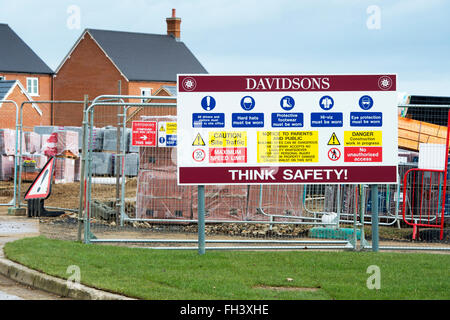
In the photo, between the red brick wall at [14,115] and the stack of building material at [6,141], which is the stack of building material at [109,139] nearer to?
the stack of building material at [6,141]

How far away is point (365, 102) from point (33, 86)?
61.2 meters

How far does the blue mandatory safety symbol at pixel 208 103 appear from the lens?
11.0 m

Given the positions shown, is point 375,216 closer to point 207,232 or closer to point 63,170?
point 207,232

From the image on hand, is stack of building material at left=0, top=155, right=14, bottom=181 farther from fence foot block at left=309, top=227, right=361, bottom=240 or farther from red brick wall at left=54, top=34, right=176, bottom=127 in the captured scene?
red brick wall at left=54, top=34, right=176, bottom=127

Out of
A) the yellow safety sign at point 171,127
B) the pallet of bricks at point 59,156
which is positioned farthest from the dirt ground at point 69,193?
the yellow safety sign at point 171,127

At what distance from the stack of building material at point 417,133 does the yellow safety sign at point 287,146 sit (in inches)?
239

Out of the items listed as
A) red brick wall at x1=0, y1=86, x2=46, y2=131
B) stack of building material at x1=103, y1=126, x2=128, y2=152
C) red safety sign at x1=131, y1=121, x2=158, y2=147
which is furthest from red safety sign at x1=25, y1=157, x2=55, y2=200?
red brick wall at x1=0, y1=86, x2=46, y2=131

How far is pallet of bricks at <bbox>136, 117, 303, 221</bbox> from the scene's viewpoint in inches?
615

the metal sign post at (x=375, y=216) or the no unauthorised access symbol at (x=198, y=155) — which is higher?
the no unauthorised access symbol at (x=198, y=155)

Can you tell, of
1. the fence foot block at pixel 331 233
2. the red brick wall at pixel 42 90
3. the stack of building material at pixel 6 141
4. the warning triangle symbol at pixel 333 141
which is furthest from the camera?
the red brick wall at pixel 42 90

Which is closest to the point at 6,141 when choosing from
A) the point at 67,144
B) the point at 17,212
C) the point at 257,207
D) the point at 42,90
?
the point at 67,144
